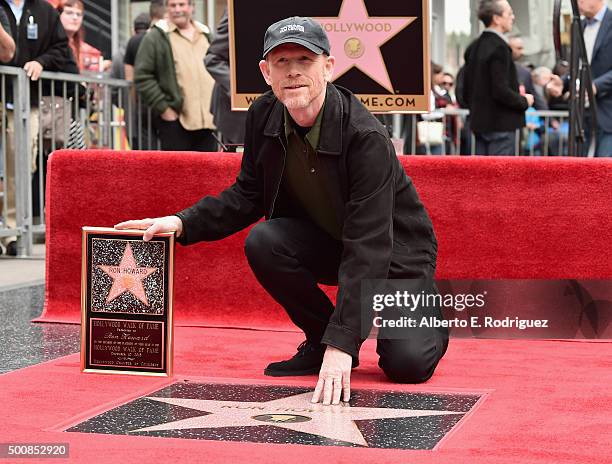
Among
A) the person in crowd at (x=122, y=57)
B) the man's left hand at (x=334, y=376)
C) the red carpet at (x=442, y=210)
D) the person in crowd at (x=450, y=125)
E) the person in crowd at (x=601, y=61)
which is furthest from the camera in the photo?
the person in crowd at (x=450, y=125)

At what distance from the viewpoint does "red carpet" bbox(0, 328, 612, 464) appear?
309cm

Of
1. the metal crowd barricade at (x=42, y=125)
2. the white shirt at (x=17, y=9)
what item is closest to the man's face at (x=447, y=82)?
the metal crowd barricade at (x=42, y=125)

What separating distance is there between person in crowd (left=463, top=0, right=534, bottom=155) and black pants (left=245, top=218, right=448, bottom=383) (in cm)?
441

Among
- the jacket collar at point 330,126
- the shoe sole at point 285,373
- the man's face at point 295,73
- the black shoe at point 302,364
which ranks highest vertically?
the man's face at point 295,73

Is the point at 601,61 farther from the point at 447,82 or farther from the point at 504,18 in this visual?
the point at 447,82

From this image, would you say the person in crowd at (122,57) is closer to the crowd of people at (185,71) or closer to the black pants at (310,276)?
the crowd of people at (185,71)

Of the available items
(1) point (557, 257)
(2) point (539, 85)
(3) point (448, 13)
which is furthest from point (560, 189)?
(3) point (448, 13)

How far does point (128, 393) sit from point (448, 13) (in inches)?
545

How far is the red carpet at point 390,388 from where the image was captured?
3.09 metres

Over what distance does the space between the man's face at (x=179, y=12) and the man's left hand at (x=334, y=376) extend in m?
5.49

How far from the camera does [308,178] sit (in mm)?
4117

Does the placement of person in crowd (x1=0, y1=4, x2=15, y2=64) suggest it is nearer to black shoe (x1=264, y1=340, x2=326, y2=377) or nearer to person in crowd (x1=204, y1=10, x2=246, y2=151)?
person in crowd (x1=204, y1=10, x2=246, y2=151)

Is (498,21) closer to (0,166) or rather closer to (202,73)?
(202,73)

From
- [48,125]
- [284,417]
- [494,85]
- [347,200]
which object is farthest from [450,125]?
[284,417]
